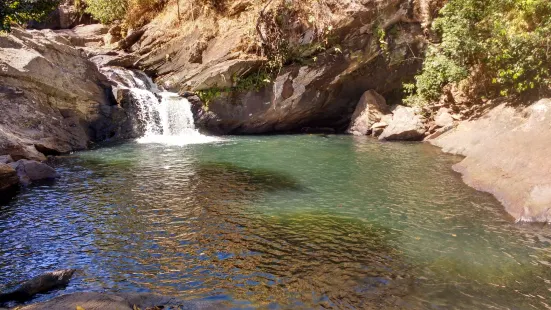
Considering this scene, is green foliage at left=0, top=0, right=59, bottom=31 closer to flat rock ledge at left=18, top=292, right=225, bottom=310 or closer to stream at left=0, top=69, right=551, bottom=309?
stream at left=0, top=69, right=551, bottom=309

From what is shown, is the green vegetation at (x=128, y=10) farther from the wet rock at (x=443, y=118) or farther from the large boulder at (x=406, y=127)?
the wet rock at (x=443, y=118)

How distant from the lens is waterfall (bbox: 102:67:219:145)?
70.9ft

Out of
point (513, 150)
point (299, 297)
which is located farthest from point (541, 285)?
point (513, 150)

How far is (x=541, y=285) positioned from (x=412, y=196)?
484 centimetres

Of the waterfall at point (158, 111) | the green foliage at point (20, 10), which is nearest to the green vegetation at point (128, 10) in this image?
the waterfall at point (158, 111)

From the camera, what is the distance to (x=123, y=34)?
28000 mm

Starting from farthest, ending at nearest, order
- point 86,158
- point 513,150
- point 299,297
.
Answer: point 86,158, point 513,150, point 299,297

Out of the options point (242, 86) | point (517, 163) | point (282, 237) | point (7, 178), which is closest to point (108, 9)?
point (242, 86)

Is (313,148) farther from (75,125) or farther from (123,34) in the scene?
(123,34)

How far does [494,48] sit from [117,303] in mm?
17881

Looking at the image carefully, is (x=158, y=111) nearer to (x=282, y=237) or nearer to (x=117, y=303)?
(x=282, y=237)

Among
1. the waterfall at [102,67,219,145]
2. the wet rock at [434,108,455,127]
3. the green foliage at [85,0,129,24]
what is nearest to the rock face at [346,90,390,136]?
the wet rock at [434,108,455,127]

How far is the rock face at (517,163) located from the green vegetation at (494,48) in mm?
1714

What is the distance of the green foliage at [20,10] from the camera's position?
8.06 metres
